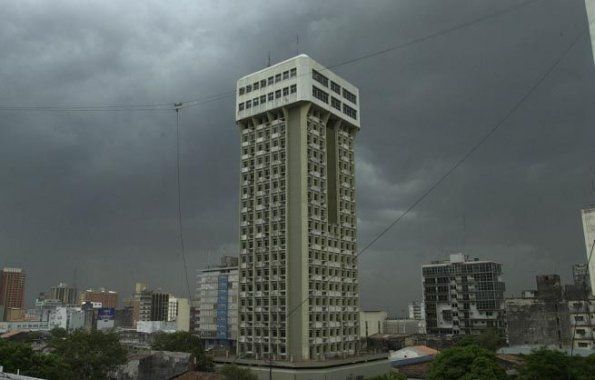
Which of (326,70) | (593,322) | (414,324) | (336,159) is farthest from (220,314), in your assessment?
(414,324)

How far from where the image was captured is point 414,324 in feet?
642

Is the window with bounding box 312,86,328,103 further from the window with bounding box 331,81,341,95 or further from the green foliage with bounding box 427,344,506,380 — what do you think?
the green foliage with bounding box 427,344,506,380

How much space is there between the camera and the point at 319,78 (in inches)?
3152

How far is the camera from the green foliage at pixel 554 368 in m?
49.4

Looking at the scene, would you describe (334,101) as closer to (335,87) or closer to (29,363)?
(335,87)

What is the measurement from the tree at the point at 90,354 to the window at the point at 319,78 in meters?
47.7

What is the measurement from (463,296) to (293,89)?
78.1 meters

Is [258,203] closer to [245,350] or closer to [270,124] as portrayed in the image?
[270,124]

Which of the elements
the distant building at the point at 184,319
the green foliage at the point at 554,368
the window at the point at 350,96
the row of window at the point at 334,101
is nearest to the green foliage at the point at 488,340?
the green foliage at the point at 554,368

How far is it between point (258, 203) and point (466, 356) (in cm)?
3902

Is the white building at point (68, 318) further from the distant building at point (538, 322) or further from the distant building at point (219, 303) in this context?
the distant building at point (538, 322)

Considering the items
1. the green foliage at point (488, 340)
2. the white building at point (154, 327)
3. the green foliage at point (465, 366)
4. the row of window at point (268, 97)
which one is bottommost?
the white building at point (154, 327)

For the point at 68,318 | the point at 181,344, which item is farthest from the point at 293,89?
the point at 68,318

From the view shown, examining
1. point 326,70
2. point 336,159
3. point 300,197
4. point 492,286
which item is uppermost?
point 326,70
